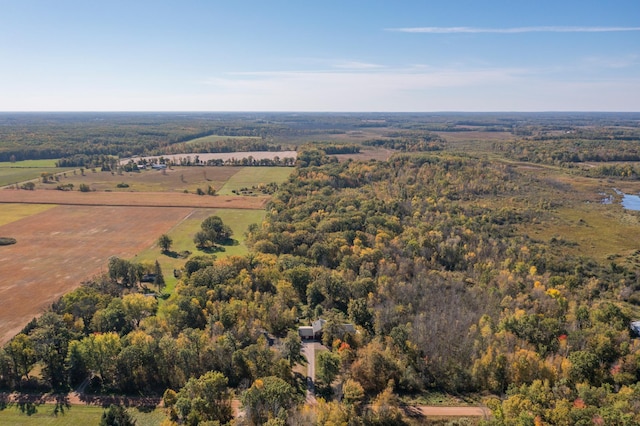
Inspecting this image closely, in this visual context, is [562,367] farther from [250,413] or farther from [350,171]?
[350,171]

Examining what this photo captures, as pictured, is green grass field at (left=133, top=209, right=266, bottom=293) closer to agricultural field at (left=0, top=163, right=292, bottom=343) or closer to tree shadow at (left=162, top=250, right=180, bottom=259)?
agricultural field at (left=0, top=163, right=292, bottom=343)

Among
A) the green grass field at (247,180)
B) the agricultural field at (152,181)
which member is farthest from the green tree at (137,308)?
the agricultural field at (152,181)

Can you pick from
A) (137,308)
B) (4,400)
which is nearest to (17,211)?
(137,308)

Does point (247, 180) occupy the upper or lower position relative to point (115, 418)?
upper

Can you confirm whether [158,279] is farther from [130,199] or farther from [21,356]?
[130,199]

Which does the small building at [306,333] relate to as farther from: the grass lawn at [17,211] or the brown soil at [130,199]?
the grass lawn at [17,211]
